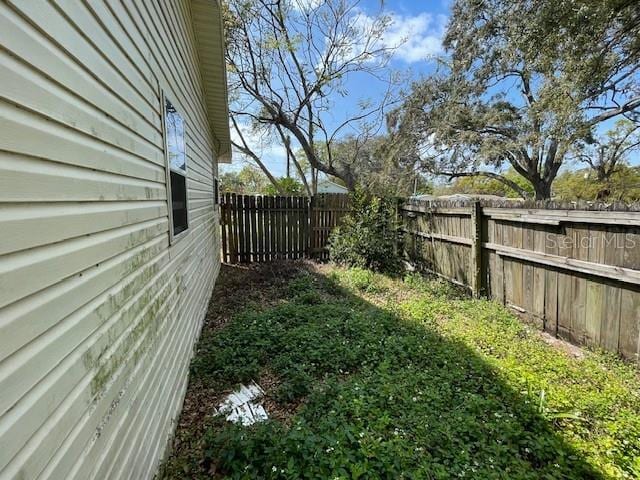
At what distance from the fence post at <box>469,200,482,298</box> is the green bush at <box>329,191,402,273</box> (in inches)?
84.1

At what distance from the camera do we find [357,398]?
102 inches

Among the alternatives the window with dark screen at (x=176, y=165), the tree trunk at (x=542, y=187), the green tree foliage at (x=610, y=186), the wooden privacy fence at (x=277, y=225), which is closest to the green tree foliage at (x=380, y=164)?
the tree trunk at (x=542, y=187)

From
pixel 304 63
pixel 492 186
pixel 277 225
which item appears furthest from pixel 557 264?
pixel 492 186

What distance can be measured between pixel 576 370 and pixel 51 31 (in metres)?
4.28

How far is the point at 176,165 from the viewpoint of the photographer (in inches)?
120

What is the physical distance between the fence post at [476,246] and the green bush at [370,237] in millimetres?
2135

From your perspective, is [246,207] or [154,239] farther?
[246,207]

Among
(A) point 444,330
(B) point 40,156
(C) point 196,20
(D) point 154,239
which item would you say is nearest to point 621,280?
(A) point 444,330

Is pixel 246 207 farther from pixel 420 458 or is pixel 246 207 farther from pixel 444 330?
pixel 420 458

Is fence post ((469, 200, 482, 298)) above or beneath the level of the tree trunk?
beneath

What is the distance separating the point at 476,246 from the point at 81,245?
16.9ft

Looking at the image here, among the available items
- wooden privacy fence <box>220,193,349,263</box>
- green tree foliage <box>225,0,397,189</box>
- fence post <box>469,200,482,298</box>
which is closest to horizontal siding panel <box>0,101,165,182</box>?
fence post <box>469,200,482,298</box>

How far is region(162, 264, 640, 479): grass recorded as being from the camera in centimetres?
197

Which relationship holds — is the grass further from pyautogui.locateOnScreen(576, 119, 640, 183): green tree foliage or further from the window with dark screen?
pyautogui.locateOnScreen(576, 119, 640, 183): green tree foliage
